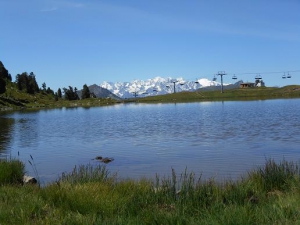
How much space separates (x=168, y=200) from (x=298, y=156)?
14.0 m

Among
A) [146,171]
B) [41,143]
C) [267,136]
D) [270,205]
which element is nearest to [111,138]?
[41,143]

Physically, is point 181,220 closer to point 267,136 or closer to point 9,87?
point 267,136

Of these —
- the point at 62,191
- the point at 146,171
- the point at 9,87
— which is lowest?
the point at 146,171

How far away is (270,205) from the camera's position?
29.5 feet

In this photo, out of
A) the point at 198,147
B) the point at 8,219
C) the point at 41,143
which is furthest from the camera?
the point at 41,143

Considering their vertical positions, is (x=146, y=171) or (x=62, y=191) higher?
(x=62, y=191)

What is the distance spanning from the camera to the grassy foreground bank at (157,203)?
812cm

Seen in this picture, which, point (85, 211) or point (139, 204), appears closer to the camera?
point (85, 211)

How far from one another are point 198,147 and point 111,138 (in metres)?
12.5

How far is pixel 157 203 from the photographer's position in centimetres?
1073

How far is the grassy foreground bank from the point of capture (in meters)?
8.12

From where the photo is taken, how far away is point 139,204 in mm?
10312

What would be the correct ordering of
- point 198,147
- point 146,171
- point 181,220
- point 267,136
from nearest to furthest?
point 181,220
point 146,171
point 198,147
point 267,136

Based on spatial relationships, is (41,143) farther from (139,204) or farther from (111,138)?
(139,204)
